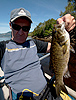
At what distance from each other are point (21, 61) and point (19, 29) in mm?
982

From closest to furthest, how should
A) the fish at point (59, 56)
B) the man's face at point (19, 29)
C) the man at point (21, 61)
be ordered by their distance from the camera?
the man at point (21, 61) → the fish at point (59, 56) → the man's face at point (19, 29)

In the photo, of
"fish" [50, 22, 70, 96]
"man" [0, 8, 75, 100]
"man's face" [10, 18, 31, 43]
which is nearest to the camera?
"man" [0, 8, 75, 100]

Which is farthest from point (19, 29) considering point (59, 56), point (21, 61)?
point (59, 56)

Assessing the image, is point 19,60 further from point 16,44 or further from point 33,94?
point 33,94

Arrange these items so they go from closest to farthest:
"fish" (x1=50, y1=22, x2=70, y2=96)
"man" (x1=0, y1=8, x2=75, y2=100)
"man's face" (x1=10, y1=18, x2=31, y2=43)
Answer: "man" (x1=0, y1=8, x2=75, y2=100) < "fish" (x1=50, y1=22, x2=70, y2=96) < "man's face" (x1=10, y1=18, x2=31, y2=43)

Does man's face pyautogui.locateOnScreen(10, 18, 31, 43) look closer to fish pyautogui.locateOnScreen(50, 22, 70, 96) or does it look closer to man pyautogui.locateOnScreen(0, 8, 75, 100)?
man pyautogui.locateOnScreen(0, 8, 75, 100)

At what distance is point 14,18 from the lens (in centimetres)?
202

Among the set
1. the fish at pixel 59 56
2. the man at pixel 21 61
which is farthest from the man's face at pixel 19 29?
the fish at pixel 59 56

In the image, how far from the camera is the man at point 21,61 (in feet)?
5.76

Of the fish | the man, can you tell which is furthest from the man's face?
the fish

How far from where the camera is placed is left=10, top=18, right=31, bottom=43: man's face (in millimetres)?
2123

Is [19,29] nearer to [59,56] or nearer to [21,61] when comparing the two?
Answer: [21,61]

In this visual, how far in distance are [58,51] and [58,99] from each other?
141 centimetres

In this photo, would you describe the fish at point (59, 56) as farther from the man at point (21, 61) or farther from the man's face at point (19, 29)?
the man's face at point (19, 29)
